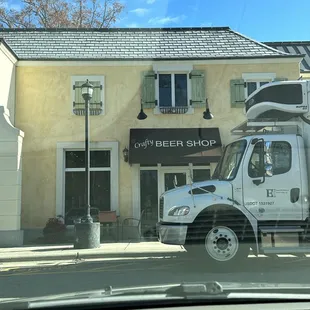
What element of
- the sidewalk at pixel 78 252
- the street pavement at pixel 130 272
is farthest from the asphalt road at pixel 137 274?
the sidewalk at pixel 78 252

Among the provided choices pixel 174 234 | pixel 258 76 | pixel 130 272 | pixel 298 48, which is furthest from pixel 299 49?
pixel 130 272

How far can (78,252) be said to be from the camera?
1035cm

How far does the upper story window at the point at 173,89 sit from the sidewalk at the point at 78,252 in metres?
4.84

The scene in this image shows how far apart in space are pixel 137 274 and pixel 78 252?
3.27 metres

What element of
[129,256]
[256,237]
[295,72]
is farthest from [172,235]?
[295,72]

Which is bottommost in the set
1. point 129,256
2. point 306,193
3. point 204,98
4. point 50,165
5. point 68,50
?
point 129,256

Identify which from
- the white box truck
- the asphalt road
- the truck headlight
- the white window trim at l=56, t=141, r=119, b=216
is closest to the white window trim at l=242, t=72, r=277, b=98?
the white window trim at l=56, t=141, r=119, b=216

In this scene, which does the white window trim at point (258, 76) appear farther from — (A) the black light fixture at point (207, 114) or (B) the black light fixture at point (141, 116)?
(B) the black light fixture at point (141, 116)

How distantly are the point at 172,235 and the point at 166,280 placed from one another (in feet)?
5.40

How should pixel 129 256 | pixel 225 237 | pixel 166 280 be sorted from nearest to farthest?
pixel 166 280 → pixel 225 237 → pixel 129 256

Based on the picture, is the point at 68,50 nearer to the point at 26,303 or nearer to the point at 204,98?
the point at 204,98

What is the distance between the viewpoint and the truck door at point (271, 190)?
823 centimetres

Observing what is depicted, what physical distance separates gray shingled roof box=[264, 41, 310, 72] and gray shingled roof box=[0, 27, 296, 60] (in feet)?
7.00

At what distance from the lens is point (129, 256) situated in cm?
1017
